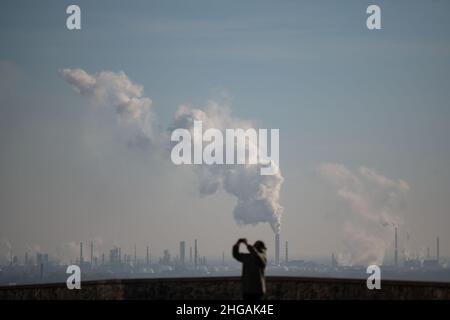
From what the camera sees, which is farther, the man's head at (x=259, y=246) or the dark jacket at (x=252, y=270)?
A: the man's head at (x=259, y=246)

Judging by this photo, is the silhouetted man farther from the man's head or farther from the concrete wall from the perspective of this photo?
the concrete wall

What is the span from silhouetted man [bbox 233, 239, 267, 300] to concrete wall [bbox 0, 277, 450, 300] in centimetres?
471

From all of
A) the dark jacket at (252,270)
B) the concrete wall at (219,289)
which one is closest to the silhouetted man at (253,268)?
the dark jacket at (252,270)

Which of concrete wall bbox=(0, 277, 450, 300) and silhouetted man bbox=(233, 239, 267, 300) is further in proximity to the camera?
concrete wall bbox=(0, 277, 450, 300)

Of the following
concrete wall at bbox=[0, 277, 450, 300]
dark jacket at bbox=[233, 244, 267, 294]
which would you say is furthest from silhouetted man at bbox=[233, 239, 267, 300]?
concrete wall at bbox=[0, 277, 450, 300]

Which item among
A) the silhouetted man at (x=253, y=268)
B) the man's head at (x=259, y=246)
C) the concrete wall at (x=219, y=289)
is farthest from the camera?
the concrete wall at (x=219, y=289)

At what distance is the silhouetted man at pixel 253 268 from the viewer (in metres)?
25.5

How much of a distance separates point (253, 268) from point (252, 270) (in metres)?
0.06

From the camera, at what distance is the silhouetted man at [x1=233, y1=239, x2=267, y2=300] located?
25.5 meters

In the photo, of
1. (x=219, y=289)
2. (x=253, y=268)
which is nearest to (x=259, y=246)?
(x=253, y=268)

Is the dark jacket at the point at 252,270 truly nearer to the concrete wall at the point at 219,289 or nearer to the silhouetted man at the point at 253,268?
the silhouetted man at the point at 253,268

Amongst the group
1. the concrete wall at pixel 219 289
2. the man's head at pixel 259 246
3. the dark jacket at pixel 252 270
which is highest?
the man's head at pixel 259 246
